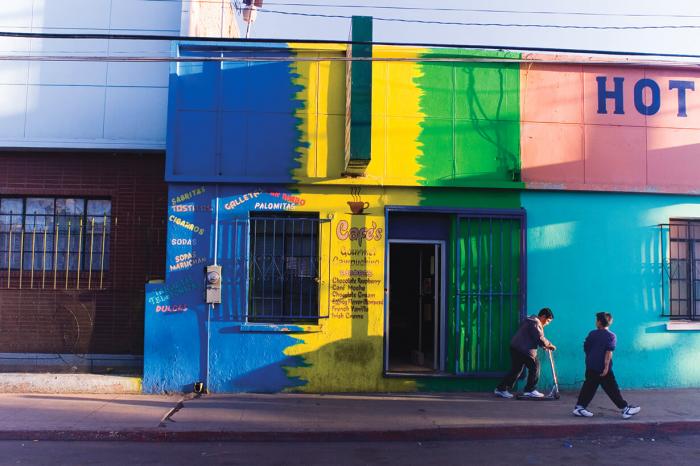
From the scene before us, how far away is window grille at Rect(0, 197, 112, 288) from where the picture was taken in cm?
1098

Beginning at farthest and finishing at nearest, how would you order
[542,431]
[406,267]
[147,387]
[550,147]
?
[406,267]
[550,147]
[147,387]
[542,431]

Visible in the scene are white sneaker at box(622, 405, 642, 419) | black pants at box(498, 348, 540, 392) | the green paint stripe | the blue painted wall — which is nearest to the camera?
white sneaker at box(622, 405, 642, 419)

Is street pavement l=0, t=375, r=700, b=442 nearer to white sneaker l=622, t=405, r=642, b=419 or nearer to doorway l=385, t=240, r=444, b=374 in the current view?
white sneaker l=622, t=405, r=642, b=419

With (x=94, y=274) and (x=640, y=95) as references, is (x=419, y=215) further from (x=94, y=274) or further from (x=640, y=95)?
(x=94, y=274)

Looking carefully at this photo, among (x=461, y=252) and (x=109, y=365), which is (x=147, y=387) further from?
(x=461, y=252)

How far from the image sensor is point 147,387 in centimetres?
989

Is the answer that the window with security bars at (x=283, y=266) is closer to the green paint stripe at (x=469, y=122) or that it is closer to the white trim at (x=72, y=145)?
the green paint stripe at (x=469, y=122)

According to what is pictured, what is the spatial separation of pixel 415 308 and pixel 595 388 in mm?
Answer: 4141

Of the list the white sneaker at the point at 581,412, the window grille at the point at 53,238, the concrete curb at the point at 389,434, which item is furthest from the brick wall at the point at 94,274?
the white sneaker at the point at 581,412

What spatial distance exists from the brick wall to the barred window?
0.18m

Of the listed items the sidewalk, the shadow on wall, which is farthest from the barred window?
the shadow on wall

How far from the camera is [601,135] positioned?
420 inches

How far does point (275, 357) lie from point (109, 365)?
9.98 feet

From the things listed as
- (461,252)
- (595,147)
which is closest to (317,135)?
(461,252)
